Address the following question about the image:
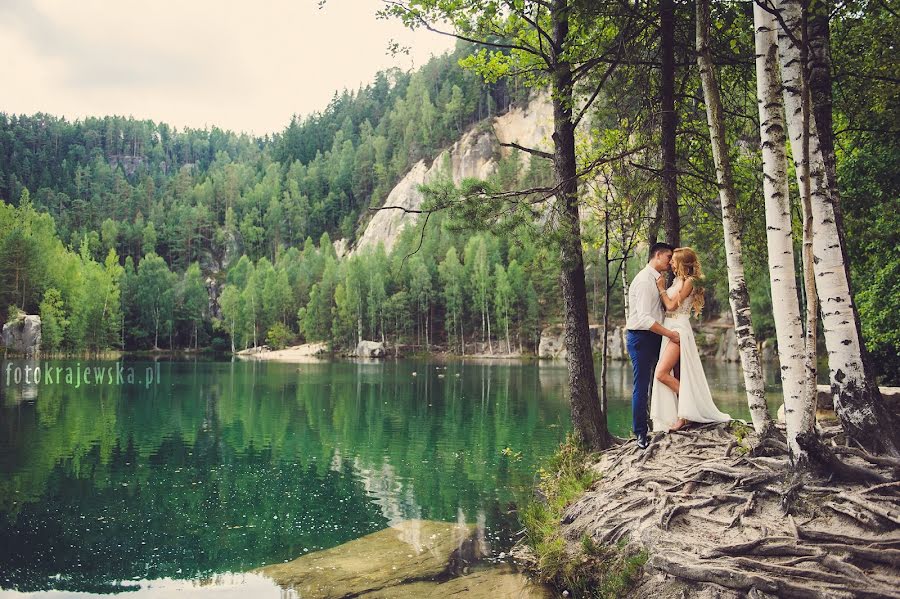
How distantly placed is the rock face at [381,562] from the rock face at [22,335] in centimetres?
7206

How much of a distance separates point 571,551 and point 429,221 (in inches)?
3962

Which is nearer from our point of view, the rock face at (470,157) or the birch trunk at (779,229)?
the birch trunk at (779,229)

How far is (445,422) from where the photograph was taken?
2539 centimetres

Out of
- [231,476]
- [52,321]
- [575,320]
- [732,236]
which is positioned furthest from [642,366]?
[52,321]

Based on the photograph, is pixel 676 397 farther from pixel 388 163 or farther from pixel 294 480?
pixel 388 163

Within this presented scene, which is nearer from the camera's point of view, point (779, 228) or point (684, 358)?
point (779, 228)

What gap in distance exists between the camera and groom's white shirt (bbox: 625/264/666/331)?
858 centimetres

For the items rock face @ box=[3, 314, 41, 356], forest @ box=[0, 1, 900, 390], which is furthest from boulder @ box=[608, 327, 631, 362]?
rock face @ box=[3, 314, 41, 356]

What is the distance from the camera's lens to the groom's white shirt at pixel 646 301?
8.58m

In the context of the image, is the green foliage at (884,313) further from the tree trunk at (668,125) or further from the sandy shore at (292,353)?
the sandy shore at (292,353)

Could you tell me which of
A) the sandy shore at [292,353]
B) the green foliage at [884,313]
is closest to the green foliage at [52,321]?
the sandy shore at [292,353]

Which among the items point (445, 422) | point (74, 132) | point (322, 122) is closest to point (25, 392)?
point (445, 422)

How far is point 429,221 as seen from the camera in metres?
106

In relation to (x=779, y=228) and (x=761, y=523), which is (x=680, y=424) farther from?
(x=779, y=228)
